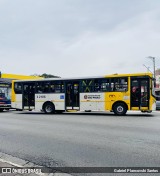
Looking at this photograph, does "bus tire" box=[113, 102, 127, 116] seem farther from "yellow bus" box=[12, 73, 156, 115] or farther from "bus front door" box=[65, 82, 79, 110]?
"bus front door" box=[65, 82, 79, 110]

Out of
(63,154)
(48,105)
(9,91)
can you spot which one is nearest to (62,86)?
(48,105)

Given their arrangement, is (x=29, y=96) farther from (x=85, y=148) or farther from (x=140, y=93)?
(x=85, y=148)

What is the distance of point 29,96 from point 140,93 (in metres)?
9.28

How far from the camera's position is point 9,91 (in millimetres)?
23797

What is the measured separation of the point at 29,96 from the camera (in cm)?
2023

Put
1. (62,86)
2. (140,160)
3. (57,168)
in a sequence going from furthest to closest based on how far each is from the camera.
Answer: (62,86)
(140,160)
(57,168)

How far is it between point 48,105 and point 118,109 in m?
5.93

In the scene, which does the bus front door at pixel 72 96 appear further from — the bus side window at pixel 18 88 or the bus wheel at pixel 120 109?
A: the bus side window at pixel 18 88

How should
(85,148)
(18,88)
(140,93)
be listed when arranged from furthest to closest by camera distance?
(18,88), (140,93), (85,148)

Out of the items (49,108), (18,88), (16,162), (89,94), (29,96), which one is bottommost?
(16,162)

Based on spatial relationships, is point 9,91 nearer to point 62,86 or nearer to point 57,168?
point 62,86

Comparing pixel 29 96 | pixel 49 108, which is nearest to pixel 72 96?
pixel 49 108

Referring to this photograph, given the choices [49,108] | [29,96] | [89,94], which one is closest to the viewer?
[89,94]

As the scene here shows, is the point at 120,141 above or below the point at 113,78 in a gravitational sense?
below
